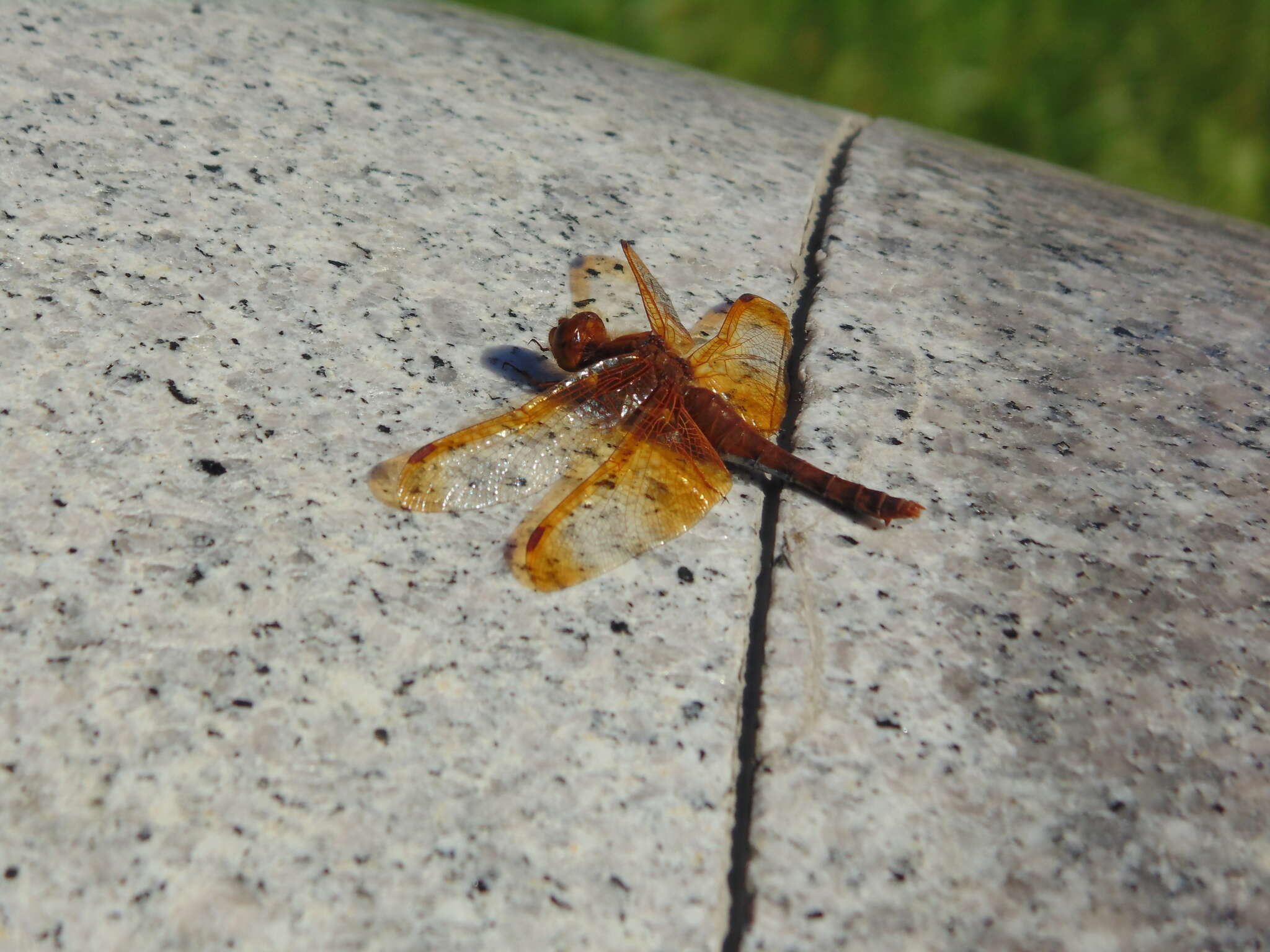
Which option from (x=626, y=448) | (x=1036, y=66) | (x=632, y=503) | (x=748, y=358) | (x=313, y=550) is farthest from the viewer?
(x=1036, y=66)

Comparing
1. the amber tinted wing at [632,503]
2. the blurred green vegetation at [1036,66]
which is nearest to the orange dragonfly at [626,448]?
the amber tinted wing at [632,503]

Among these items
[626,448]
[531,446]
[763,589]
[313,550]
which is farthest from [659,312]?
[313,550]

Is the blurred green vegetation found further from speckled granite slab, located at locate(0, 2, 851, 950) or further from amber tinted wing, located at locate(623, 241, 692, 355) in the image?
amber tinted wing, located at locate(623, 241, 692, 355)

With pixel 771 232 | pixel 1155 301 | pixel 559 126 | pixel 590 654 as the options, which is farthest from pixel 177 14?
pixel 1155 301

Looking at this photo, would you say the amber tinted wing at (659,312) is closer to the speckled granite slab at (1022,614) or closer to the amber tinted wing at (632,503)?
the amber tinted wing at (632,503)

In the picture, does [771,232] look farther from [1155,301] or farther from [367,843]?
[367,843]

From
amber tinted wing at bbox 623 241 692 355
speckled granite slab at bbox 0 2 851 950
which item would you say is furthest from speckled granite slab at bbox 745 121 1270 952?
amber tinted wing at bbox 623 241 692 355

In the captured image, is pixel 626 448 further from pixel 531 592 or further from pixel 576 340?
pixel 531 592

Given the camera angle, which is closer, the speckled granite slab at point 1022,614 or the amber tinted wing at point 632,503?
the speckled granite slab at point 1022,614
